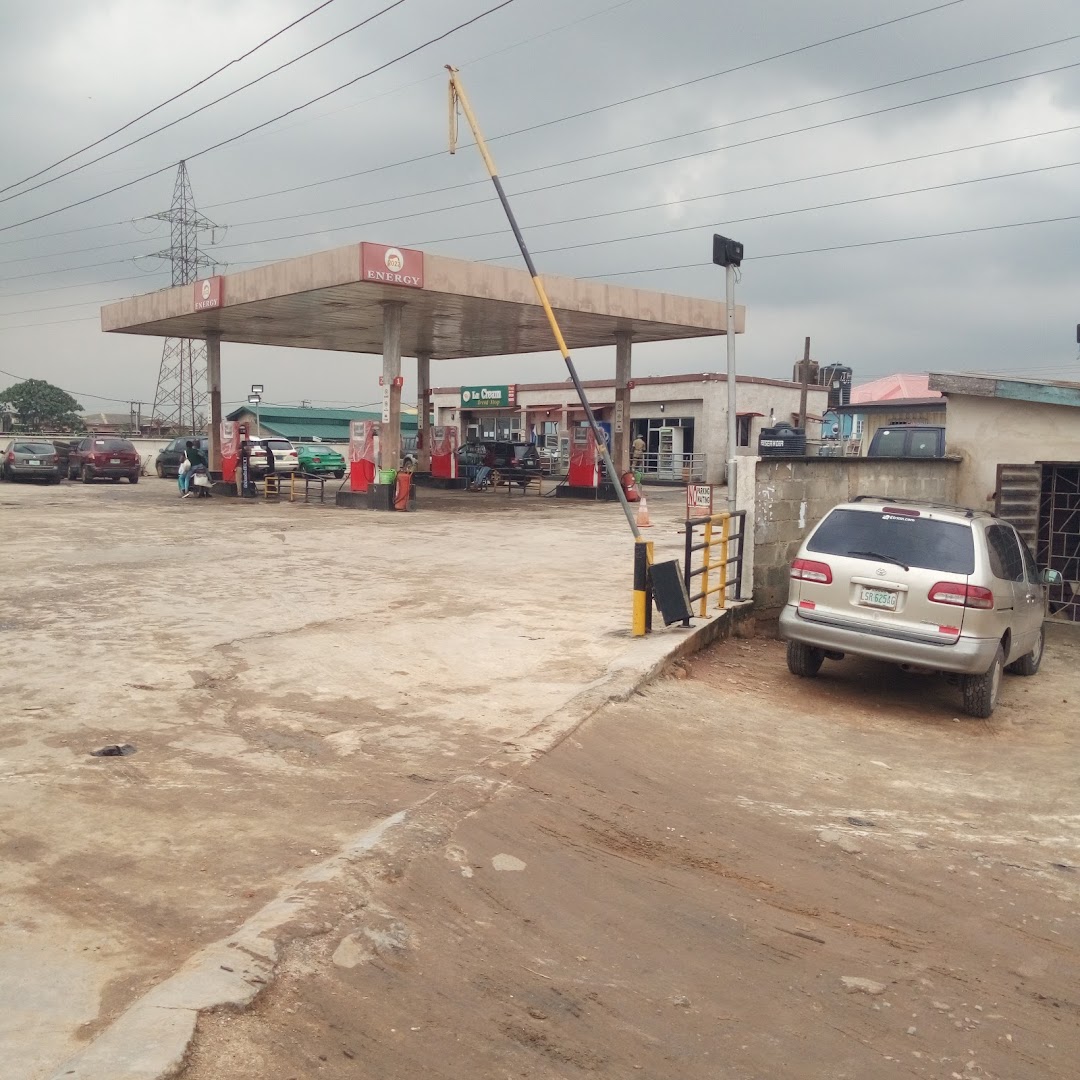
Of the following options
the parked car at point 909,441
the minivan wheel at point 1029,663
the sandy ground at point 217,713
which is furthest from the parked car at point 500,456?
the minivan wheel at point 1029,663

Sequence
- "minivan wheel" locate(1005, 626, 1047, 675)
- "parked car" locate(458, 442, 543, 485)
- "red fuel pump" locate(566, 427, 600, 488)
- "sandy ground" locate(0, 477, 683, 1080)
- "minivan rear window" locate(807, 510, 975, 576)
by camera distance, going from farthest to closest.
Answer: "parked car" locate(458, 442, 543, 485)
"red fuel pump" locate(566, 427, 600, 488)
"minivan wheel" locate(1005, 626, 1047, 675)
"minivan rear window" locate(807, 510, 975, 576)
"sandy ground" locate(0, 477, 683, 1080)

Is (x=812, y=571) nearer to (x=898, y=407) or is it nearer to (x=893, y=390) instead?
(x=898, y=407)

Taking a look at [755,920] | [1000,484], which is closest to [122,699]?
[755,920]

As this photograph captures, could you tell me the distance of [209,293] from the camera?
25250mm

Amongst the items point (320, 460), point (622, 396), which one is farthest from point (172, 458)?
point (622, 396)

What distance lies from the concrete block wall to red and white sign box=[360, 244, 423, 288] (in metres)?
11.5

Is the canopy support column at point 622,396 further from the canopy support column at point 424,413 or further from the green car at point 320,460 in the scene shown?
the green car at point 320,460

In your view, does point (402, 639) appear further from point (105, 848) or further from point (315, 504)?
point (315, 504)

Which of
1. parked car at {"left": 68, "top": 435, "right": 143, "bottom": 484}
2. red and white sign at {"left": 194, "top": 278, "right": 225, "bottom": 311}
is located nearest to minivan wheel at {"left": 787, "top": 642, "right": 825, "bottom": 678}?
red and white sign at {"left": 194, "top": 278, "right": 225, "bottom": 311}

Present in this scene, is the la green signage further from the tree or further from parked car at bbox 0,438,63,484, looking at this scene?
the tree

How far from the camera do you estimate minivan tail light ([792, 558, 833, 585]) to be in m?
8.56

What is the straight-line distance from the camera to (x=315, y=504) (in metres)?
27.0

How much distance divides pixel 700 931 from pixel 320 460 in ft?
131

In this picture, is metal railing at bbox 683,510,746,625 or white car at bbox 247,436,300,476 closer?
metal railing at bbox 683,510,746,625
